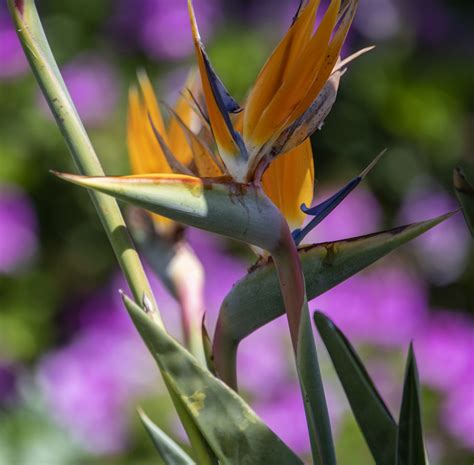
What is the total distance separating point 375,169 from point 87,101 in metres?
0.71

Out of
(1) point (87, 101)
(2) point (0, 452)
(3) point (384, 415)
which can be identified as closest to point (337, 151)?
(1) point (87, 101)

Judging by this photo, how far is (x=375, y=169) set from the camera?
7.81 feet

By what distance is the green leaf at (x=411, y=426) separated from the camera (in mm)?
459

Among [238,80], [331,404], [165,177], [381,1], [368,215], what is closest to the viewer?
[165,177]

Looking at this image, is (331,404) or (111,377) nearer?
(331,404)

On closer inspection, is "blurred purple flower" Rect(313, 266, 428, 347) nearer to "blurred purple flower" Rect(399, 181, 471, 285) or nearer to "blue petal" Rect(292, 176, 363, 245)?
"blurred purple flower" Rect(399, 181, 471, 285)

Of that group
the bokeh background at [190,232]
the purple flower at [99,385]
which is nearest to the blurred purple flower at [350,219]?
the bokeh background at [190,232]

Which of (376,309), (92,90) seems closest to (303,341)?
(376,309)

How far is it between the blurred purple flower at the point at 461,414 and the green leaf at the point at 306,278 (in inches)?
46.3

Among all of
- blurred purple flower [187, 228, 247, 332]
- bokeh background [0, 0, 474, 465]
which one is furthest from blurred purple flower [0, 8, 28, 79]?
blurred purple flower [187, 228, 247, 332]

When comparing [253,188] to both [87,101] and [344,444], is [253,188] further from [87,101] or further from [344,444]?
[87,101]

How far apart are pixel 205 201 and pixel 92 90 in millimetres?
1858

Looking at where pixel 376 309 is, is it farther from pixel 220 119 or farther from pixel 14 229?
pixel 220 119

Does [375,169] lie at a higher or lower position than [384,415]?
higher
